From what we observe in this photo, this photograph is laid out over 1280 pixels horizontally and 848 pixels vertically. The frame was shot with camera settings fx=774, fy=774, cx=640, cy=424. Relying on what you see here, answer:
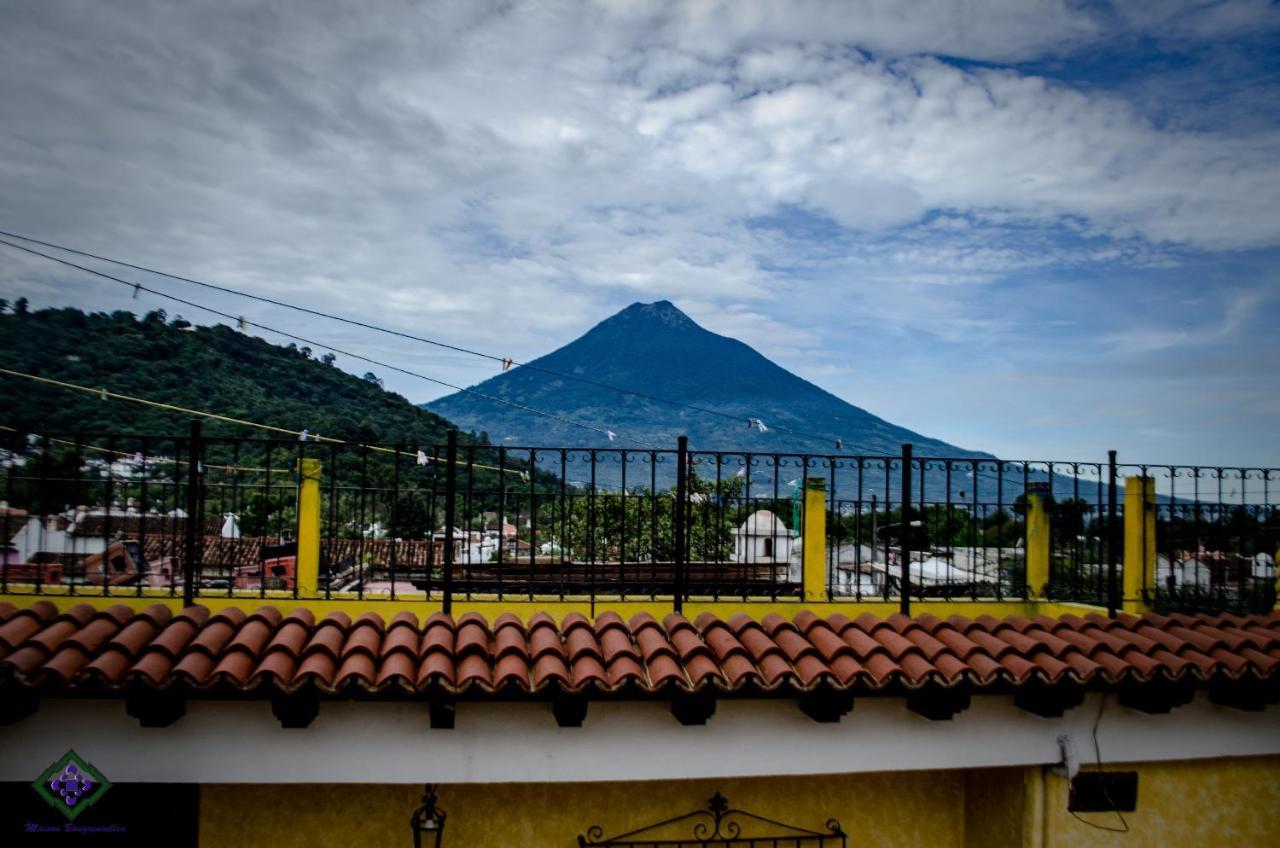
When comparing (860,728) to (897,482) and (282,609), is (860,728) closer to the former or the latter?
(897,482)

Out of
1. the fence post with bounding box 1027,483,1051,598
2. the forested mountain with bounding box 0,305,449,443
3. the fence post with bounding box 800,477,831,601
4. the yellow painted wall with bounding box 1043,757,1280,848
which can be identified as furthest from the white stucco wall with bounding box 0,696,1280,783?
the forested mountain with bounding box 0,305,449,443

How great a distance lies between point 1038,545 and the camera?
6.75 meters

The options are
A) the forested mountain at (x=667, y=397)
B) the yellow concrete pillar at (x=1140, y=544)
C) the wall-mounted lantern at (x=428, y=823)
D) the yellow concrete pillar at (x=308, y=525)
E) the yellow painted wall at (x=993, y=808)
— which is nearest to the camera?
the wall-mounted lantern at (x=428, y=823)

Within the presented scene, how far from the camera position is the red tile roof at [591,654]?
3.79 meters

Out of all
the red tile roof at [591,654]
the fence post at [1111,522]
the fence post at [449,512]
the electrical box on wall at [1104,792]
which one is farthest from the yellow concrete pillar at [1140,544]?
the fence post at [449,512]

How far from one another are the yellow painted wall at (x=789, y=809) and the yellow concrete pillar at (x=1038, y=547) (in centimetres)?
202

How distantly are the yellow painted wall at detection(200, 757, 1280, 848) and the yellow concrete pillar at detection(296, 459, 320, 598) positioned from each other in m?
1.51

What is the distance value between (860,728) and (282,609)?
12.8 feet

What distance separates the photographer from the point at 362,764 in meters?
4.11

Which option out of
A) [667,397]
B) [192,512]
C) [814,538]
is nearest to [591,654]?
[814,538]

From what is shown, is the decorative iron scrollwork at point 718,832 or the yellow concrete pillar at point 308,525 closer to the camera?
the decorative iron scrollwork at point 718,832

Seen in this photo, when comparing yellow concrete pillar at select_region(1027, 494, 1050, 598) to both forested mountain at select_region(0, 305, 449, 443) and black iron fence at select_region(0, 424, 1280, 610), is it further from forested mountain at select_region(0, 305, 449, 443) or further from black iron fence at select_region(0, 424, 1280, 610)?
forested mountain at select_region(0, 305, 449, 443)

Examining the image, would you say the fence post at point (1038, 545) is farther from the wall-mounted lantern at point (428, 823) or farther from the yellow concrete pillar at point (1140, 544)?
the wall-mounted lantern at point (428, 823)

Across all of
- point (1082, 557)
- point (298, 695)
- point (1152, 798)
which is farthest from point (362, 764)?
point (1082, 557)
